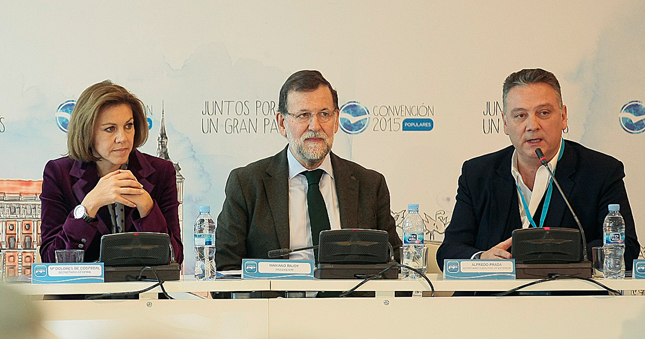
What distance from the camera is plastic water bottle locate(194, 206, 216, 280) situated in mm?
2215

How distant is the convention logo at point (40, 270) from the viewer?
2029 mm

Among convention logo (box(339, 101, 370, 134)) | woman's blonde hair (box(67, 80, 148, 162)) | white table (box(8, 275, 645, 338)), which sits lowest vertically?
white table (box(8, 275, 645, 338))

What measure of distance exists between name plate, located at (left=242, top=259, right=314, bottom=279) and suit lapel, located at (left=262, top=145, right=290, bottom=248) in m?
0.65

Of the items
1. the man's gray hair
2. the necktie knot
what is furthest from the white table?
the man's gray hair

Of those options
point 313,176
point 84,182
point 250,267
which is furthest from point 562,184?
point 84,182

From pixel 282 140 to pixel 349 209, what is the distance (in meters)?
1.29

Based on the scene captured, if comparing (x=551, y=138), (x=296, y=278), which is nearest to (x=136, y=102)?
(x=296, y=278)

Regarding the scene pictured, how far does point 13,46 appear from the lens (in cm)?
399

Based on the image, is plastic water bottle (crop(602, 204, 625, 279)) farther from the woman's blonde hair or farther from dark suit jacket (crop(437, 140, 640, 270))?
the woman's blonde hair

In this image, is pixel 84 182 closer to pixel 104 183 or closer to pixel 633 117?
pixel 104 183

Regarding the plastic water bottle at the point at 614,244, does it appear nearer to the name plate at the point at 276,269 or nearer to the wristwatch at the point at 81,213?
the name plate at the point at 276,269

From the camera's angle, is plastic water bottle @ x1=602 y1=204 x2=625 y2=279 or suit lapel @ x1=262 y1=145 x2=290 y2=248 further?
suit lapel @ x1=262 y1=145 x2=290 y2=248

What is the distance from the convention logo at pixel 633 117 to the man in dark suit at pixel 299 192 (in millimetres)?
1960

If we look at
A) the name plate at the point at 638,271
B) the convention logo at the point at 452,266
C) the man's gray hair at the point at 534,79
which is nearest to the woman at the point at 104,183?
the convention logo at the point at 452,266
